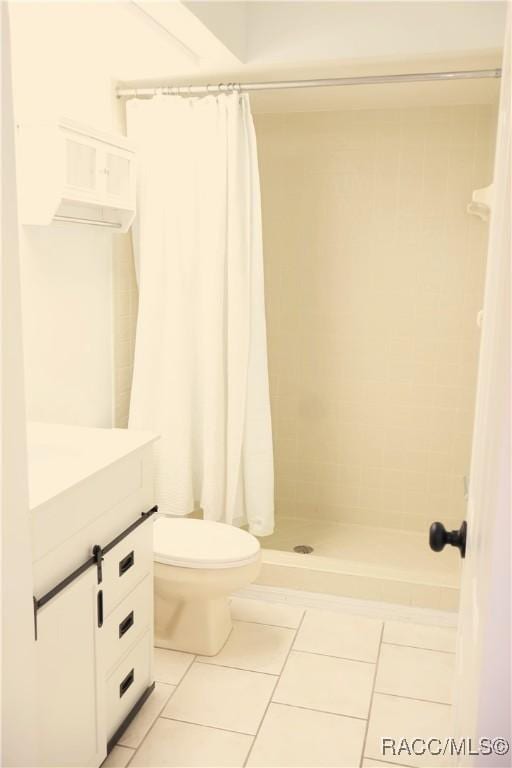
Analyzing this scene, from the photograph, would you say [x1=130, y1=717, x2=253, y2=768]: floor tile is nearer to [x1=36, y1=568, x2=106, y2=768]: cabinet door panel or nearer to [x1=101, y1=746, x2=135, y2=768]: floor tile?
[x1=101, y1=746, x2=135, y2=768]: floor tile

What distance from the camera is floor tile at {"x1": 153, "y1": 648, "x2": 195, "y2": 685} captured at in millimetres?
2345

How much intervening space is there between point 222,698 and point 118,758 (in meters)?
0.41

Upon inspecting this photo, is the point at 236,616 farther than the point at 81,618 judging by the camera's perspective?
Yes

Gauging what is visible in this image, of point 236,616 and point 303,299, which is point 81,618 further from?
point 303,299

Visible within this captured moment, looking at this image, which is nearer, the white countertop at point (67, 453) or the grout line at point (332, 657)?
the white countertop at point (67, 453)

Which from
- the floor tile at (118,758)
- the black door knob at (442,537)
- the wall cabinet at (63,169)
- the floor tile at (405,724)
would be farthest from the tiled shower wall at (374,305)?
the black door knob at (442,537)

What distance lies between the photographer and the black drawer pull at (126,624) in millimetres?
1953

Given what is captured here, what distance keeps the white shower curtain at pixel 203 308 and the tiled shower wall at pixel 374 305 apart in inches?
32.0

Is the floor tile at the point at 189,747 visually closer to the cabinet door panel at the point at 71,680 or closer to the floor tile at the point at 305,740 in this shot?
the floor tile at the point at 305,740

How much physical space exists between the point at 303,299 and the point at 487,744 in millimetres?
3041

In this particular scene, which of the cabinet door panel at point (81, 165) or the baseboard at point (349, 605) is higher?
the cabinet door panel at point (81, 165)

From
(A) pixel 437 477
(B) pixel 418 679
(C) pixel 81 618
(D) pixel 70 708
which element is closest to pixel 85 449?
(C) pixel 81 618

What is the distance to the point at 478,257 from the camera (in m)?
3.34

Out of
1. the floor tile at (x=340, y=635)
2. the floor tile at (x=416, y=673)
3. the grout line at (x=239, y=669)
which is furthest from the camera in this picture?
the floor tile at (x=340, y=635)
